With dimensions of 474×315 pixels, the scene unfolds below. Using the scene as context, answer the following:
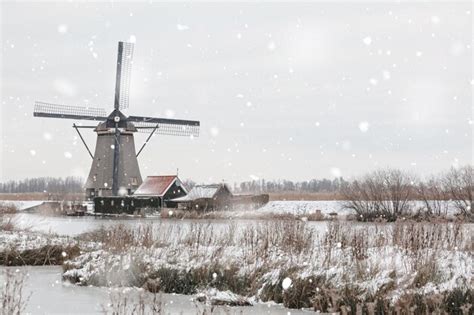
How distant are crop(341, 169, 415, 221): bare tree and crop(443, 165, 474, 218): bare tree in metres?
2.02

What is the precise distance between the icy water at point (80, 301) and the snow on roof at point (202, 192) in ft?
94.8

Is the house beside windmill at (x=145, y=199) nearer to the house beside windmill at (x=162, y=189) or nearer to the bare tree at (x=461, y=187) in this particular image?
the house beside windmill at (x=162, y=189)

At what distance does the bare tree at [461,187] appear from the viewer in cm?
3300

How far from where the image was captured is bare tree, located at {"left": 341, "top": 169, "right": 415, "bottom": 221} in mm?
34938

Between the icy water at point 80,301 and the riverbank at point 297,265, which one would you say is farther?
the icy water at point 80,301

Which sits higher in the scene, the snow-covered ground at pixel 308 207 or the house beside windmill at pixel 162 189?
the house beside windmill at pixel 162 189

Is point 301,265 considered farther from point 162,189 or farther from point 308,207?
point 308,207

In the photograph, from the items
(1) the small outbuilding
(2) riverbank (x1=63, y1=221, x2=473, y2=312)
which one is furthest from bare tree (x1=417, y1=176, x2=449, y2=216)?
(2) riverbank (x1=63, y1=221, x2=473, y2=312)

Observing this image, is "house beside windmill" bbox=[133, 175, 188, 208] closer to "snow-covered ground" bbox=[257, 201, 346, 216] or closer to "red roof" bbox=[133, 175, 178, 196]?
"red roof" bbox=[133, 175, 178, 196]

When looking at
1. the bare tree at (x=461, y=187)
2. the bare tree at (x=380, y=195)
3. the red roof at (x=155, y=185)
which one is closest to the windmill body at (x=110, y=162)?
the red roof at (x=155, y=185)

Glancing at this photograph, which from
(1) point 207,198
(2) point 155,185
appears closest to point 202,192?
(1) point 207,198

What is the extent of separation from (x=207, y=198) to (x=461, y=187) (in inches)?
647

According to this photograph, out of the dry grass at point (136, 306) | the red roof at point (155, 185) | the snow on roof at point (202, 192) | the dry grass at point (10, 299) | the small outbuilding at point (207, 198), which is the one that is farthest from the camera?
the red roof at point (155, 185)

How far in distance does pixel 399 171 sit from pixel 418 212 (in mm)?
5292
